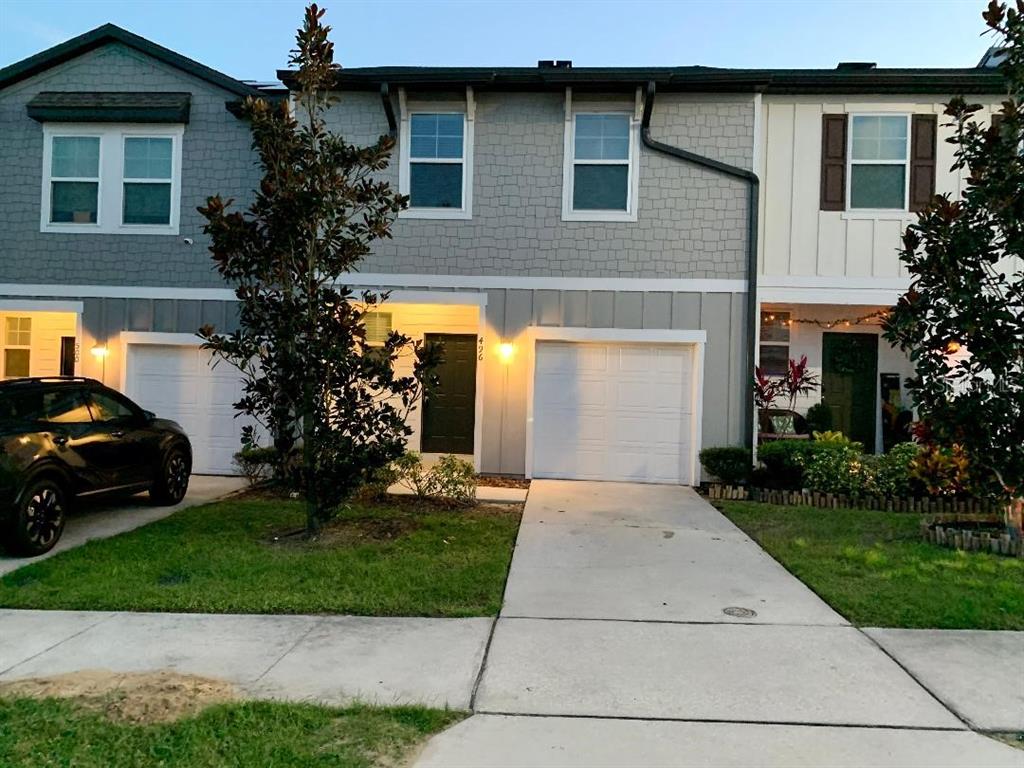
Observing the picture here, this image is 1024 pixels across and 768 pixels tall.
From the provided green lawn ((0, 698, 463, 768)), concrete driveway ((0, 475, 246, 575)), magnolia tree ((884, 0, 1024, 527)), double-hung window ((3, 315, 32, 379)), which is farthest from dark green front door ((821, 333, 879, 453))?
double-hung window ((3, 315, 32, 379))

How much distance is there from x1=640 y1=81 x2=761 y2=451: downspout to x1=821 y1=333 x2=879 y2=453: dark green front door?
2985mm

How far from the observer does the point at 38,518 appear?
22.4ft

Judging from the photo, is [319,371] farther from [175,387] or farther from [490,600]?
[175,387]

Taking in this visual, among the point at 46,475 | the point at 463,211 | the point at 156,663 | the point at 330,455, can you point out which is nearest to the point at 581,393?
the point at 463,211

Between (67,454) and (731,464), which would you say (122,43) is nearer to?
(67,454)

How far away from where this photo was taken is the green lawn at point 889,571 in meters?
5.24

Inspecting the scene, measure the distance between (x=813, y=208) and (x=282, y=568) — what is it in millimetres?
8887

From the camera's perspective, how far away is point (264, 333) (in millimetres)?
6969

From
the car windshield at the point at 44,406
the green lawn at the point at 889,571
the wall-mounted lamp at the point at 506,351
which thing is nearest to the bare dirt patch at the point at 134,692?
the car windshield at the point at 44,406

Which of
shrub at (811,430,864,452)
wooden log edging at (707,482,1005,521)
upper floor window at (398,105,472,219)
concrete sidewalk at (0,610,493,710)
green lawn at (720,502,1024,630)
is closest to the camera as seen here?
concrete sidewalk at (0,610,493,710)

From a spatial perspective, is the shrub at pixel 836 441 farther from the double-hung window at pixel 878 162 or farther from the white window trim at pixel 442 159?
the white window trim at pixel 442 159

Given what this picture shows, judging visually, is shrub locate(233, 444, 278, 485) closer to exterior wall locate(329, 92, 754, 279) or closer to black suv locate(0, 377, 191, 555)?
black suv locate(0, 377, 191, 555)

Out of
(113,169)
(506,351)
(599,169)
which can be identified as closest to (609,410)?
(506,351)

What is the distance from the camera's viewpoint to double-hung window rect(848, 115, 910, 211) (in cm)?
1078
